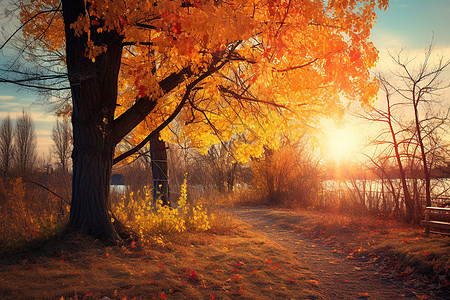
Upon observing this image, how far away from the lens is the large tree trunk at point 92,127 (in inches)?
224

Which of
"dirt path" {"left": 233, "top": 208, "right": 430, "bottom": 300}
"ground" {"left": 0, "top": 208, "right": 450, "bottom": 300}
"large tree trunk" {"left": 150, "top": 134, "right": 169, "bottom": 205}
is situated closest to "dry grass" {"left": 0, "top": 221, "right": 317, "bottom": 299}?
"ground" {"left": 0, "top": 208, "right": 450, "bottom": 300}

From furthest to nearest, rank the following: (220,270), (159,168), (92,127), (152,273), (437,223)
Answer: (159,168)
(437,223)
(92,127)
(220,270)
(152,273)

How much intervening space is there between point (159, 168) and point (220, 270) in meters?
5.72

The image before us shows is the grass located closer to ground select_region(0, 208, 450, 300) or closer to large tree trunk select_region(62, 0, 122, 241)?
ground select_region(0, 208, 450, 300)

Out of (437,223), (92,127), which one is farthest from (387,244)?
(92,127)

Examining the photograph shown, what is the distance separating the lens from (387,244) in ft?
22.3

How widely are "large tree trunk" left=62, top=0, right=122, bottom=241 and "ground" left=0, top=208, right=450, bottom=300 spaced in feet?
1.63

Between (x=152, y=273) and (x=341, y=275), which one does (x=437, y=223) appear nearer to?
(x=341, y=275)

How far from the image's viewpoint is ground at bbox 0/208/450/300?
12.7 ft

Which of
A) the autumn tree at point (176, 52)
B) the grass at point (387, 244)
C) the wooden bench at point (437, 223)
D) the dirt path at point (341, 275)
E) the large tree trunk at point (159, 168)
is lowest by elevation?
the dirt path at point (341, 275)

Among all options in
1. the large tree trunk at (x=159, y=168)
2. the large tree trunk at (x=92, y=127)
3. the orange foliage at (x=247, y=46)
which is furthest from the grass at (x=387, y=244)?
the large tree trunk at (x=92, y=127)

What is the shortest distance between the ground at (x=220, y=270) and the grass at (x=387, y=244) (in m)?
0.03

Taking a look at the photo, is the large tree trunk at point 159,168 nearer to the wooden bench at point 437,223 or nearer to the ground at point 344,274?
the ground at point 344,274

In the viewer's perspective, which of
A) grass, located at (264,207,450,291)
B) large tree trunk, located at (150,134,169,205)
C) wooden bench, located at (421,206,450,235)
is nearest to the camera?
grass, located at (264,207,450,291)
